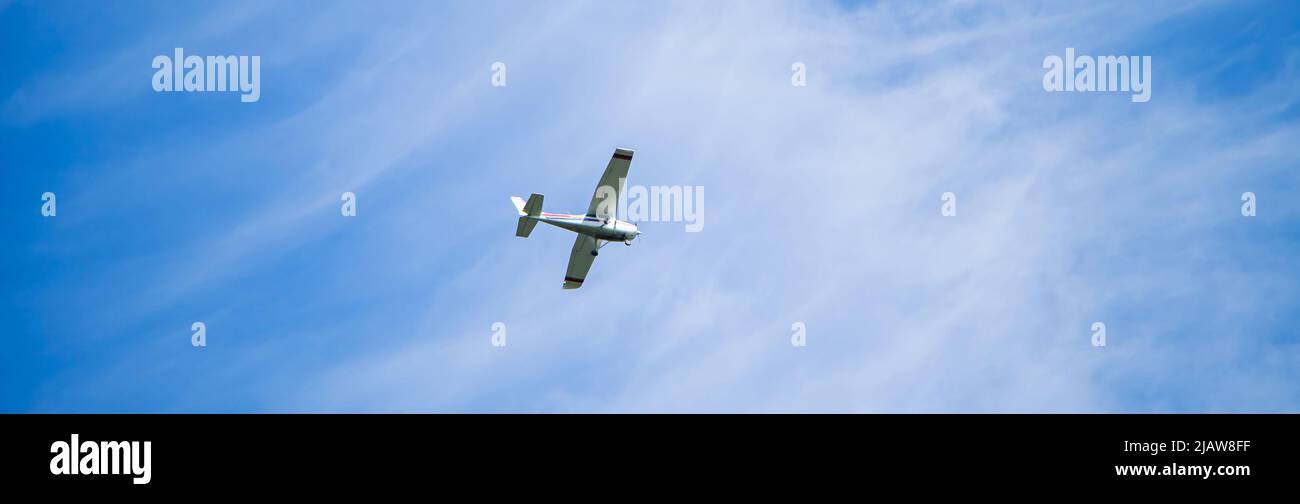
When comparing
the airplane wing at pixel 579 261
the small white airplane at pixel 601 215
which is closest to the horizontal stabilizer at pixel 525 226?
the small white airplane at pixel 601 215

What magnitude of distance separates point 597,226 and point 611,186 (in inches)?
88.7

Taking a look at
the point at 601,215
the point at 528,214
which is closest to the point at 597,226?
the point at 601,215

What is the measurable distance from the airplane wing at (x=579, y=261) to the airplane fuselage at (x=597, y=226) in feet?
11.5

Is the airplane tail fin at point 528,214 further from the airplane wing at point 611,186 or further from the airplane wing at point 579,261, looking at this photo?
the airplane wing at point 579,261

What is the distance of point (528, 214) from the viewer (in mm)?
61500

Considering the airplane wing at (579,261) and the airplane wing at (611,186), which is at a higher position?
the airplane wing at (611,186)

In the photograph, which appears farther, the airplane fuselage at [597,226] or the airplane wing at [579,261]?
the airplane wing at [579,261]

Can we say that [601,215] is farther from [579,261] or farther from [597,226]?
[579,261]

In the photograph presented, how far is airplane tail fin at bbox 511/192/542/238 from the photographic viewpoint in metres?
61.2

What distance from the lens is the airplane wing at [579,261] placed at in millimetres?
68875
